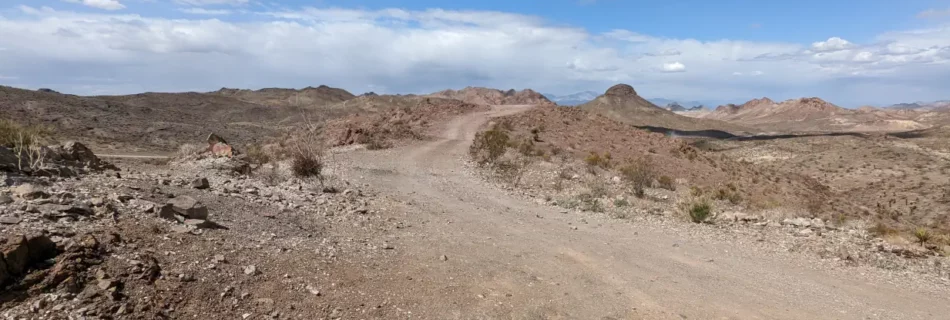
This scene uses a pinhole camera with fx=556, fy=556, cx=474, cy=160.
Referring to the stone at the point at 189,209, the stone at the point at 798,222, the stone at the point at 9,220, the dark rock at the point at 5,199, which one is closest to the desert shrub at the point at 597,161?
the stone at the point at 798,222

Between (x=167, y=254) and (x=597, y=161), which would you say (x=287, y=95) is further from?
(x=167, y=254)

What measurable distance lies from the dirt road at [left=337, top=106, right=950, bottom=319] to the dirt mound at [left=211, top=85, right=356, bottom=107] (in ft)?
344

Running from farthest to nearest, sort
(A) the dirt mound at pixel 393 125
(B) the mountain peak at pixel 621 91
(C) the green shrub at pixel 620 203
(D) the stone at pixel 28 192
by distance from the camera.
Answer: (B) the mountain peak at pixel 621 91, (A) the dirt mound at pixel 393 125, (C) the green shrub at pixel 620 203, (D) the stone at pixel 28 192

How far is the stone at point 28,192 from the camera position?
259 inches

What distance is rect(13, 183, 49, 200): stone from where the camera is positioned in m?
6.59

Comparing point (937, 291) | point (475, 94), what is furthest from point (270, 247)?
point (475, 94)

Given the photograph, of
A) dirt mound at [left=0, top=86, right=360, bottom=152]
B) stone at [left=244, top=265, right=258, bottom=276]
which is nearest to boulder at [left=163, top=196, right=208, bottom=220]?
stone at [left=244, top=265, right=258, bottom=276]

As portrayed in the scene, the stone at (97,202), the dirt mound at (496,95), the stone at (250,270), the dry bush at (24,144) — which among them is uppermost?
the dirt mound at (496,95)

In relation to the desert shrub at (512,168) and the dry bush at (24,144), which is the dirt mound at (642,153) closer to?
the desert shrub at (512,168)

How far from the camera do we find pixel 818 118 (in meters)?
142

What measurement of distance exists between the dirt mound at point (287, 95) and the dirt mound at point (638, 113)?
5460cm

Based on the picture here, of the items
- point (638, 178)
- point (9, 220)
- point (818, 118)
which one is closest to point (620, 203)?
point (638, 178)

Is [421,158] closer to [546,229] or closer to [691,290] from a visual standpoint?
[546,229]

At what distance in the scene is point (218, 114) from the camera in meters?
82.5
